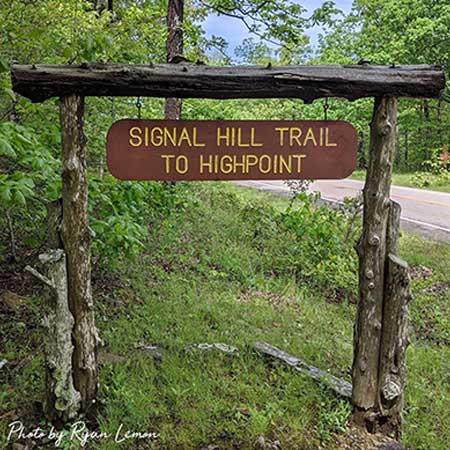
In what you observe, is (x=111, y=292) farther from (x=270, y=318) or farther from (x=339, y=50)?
(x=339, y=50)

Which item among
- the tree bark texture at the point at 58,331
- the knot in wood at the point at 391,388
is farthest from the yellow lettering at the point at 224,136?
the knot in wood at the point at 391,388

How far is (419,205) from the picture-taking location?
38.7 feet

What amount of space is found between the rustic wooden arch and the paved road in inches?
236

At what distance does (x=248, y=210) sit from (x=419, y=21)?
1730 centimetres

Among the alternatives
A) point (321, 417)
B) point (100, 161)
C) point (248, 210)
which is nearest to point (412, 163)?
point (248, 210)

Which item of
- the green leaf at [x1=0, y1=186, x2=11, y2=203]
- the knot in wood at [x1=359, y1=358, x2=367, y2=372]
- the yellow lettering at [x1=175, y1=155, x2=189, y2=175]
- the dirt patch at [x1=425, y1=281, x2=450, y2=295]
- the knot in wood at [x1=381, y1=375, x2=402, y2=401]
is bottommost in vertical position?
the dirt patch at [x1=425, y1=281, x2=450, y2=295]

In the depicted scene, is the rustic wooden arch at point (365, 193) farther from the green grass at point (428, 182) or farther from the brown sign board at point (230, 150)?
the green grass at point (428, 182)

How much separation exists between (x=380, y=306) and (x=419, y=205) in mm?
9871

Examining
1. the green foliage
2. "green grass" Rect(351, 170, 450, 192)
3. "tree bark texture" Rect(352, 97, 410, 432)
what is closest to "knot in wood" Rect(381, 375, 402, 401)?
"tree bark texture" Rect(352, 97, 410, 432)

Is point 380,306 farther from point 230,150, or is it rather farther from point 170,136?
point 170,136

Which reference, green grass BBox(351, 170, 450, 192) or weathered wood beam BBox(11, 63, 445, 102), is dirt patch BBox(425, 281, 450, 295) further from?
green grass BBox(351, 170, 450, 192)

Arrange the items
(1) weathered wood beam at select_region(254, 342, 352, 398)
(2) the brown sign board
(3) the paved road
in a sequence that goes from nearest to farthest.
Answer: (2) the brown sign board
(1) weathered wood beam at select_region(254, 342, 352, 398)
(3) the paved road

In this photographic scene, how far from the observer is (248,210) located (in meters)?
8.10

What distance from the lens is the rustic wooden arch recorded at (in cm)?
252
